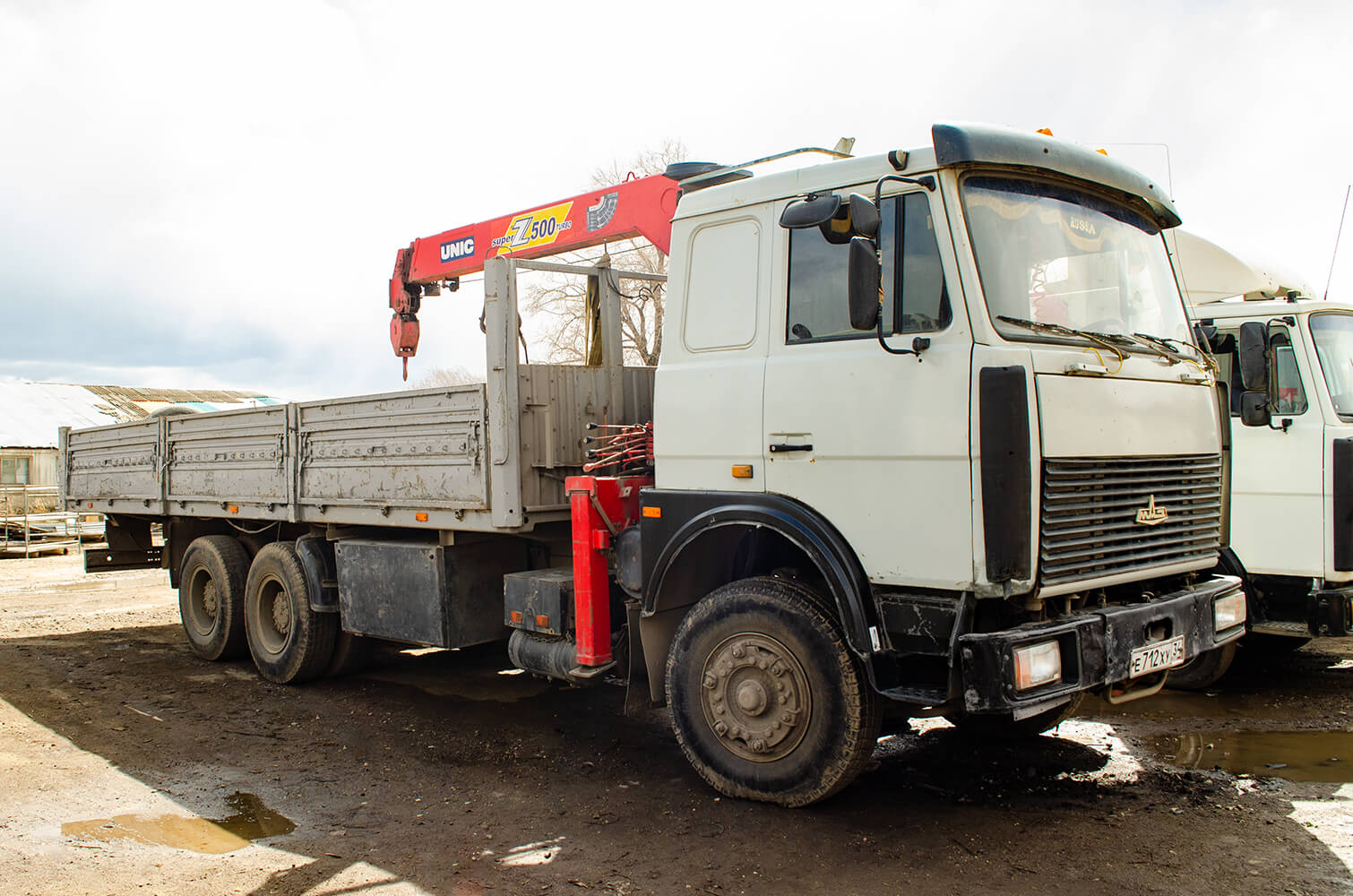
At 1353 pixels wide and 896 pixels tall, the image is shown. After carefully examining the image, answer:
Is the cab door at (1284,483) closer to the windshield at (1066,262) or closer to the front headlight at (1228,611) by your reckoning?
the front headlight at (1228,611)

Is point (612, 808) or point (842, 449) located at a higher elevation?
point (842, 449)

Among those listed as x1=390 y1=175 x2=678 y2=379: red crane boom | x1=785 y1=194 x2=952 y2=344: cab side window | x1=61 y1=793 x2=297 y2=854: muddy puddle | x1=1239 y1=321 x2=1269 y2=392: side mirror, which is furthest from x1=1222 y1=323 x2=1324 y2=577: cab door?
x1=61 y1=793 x2=297 y2=854: muddy puddle

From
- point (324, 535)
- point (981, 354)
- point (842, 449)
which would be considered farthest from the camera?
point (324, 535)

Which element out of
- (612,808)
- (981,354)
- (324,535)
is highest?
(981,354)

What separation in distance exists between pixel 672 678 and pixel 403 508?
2.55 metres

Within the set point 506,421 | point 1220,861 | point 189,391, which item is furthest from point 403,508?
point 189,391

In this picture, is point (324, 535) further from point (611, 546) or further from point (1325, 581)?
point (1325, 581)

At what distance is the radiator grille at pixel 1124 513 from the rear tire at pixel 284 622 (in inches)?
215

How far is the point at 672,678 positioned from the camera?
15.4ft

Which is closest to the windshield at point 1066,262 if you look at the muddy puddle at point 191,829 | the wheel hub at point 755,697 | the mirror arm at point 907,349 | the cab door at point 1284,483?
the mirror arm at point 907,349

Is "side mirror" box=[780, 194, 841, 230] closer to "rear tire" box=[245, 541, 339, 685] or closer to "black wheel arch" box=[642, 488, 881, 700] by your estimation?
"black wheel arch" box=[642, 488, 881, 700]

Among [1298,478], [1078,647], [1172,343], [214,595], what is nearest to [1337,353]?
[1298,478]

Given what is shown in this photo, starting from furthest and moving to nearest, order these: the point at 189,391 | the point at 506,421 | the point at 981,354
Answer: the point at 189,391, the point at 506,421, the point at 981,354

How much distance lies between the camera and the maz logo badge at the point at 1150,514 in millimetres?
4172
